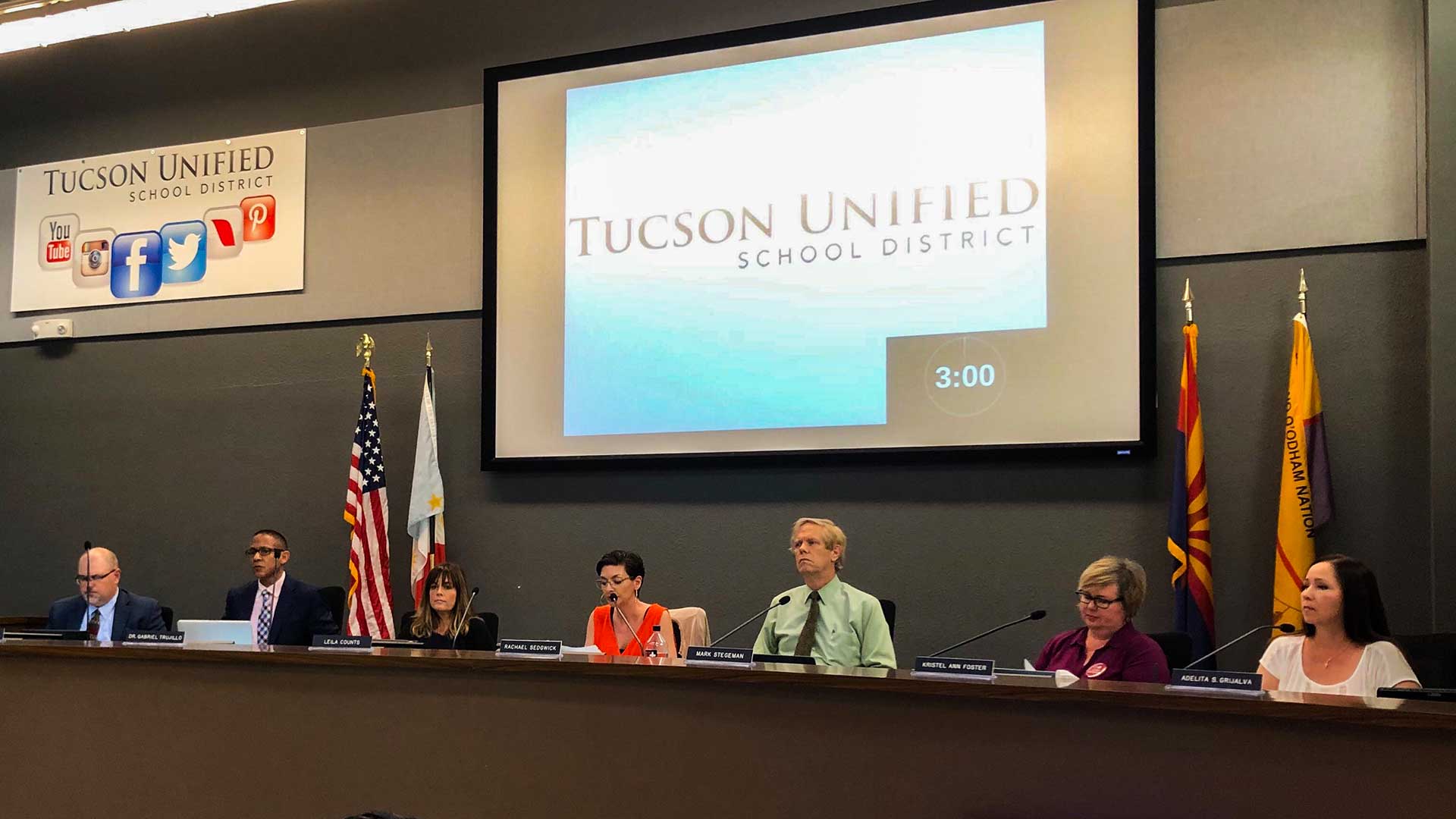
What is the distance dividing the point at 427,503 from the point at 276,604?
777mm

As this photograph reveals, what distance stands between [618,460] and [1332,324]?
9.22ft

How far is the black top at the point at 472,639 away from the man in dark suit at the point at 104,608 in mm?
1524

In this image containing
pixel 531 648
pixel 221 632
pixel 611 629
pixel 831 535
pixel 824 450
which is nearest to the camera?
pixel 531 648

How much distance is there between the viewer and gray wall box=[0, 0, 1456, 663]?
14.7 feet

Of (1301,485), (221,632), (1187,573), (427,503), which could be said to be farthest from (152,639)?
(1301,485)

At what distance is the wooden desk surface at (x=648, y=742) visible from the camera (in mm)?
1876

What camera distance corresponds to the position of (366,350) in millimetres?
5949

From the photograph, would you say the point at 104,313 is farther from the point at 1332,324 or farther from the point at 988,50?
the point at 1332,324

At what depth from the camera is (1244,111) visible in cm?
466

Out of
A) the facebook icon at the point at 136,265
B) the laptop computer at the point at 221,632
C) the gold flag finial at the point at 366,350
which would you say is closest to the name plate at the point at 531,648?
the laptop computer at the point at 221,632

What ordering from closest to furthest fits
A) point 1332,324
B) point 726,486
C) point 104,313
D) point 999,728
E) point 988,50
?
point 999,728, point 1332,324, point 988,50, point 726,486, point 104,313

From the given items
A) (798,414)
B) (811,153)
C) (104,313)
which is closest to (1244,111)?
(811,153)

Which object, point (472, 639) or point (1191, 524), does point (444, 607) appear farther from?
point (1191, 524)

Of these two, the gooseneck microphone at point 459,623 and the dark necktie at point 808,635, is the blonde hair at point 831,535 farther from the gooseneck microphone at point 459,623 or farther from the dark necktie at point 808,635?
the gooseneck microphone at point 459,623
